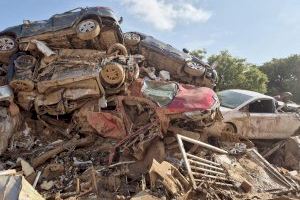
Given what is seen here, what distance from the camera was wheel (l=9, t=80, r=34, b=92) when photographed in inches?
451

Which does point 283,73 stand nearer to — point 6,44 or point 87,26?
point 87,26

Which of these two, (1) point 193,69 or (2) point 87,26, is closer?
(2) point 87,26

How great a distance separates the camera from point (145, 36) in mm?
14250

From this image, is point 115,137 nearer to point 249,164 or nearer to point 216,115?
point 216,115

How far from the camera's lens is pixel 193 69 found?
13578 mm

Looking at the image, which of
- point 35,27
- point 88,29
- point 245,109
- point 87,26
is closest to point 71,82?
point 88,29

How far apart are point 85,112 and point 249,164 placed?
4562 millimetres

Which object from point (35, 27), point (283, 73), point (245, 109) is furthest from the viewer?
point (283, 73)

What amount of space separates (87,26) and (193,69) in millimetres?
3701

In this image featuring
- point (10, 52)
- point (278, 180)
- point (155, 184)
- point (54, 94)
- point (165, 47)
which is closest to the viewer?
point (155, 184)

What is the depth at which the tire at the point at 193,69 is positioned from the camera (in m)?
13.6

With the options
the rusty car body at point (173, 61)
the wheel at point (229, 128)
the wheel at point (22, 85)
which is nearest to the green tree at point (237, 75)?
the rusty car body at point (173, 61)

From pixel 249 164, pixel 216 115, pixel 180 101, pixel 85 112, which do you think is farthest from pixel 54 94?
pixel 249 164

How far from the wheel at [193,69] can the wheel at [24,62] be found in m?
4.85
